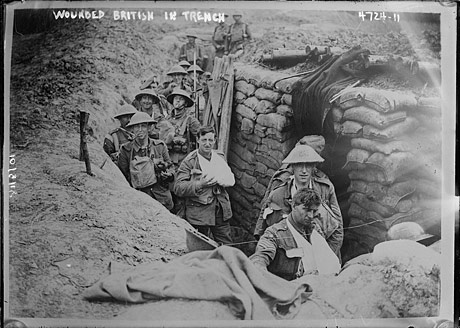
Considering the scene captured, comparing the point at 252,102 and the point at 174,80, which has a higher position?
the point at 174,80

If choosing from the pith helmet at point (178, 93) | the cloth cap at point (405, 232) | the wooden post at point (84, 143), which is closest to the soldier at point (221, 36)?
the pith helmet at point (178, 93)

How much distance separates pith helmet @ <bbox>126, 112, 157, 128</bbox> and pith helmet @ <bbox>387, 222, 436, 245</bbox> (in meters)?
1.28

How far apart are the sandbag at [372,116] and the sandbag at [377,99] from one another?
19 mm

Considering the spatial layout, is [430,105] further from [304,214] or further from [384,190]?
[304,214]

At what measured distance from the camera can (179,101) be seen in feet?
7.35

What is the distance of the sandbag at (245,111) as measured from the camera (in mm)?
2268

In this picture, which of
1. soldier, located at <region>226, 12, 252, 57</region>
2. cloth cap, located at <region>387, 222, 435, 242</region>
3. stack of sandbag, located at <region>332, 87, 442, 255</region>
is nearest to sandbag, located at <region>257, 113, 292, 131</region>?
stack of sandbag, located at <region>332, 87, 442, 255</region>

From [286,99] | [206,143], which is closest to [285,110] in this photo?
[286,99]

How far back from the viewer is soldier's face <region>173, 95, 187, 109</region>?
2.24 meters

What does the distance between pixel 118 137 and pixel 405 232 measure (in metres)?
1.46

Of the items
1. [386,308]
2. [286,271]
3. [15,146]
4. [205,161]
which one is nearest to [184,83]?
[205,161]

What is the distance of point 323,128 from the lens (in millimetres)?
2254

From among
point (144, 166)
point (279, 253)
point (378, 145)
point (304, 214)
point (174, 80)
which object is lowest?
point (279, 253)

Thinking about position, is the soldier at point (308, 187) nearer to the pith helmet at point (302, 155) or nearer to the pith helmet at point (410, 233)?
the pith helmet at point (302, 155)
